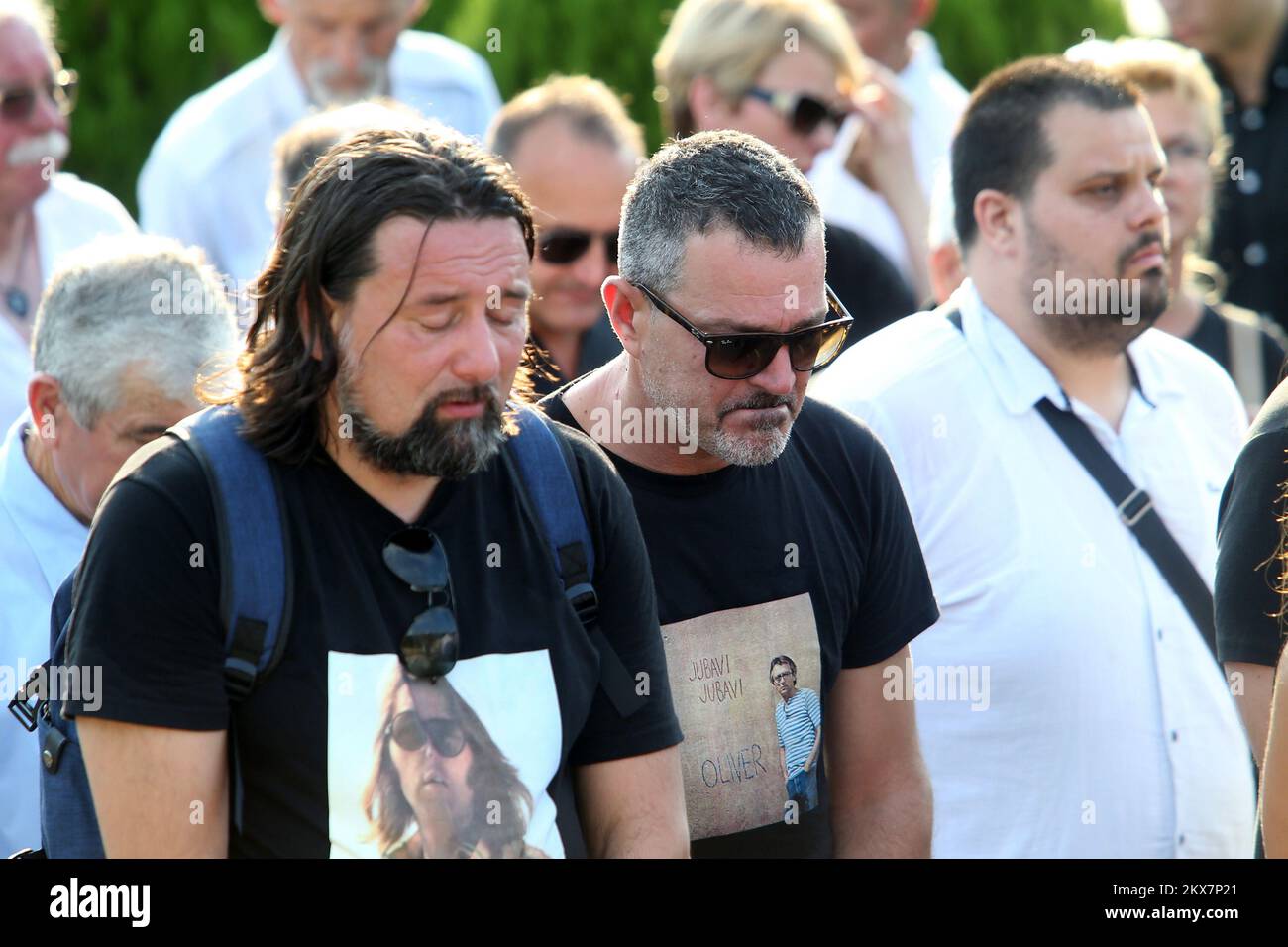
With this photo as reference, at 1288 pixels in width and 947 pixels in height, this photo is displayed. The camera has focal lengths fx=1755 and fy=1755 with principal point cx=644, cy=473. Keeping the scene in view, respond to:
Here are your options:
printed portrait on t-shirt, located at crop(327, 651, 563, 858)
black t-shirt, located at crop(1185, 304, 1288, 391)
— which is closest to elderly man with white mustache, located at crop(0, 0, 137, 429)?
printed portrait on t-shirt, located at crop(327, 651, 563, 858)

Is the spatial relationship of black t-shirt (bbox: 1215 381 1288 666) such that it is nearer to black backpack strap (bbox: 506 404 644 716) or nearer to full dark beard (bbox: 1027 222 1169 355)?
full dark beard (bbox: 1027 222 1169 355)

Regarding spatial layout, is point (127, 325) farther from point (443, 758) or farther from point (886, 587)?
point (886, 587)

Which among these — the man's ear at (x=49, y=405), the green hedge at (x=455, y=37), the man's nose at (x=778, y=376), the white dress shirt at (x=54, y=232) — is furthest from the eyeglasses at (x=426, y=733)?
the green hedge at (x=455, y=37)

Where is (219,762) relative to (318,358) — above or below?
below

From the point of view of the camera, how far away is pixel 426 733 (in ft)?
7.68

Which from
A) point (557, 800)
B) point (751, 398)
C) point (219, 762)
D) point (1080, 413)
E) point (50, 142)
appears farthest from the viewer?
point (50, 142)

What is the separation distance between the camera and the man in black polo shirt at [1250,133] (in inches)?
228

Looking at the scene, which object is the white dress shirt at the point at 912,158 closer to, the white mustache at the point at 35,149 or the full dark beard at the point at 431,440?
the white mustache at the point at 35,149

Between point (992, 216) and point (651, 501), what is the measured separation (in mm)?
1475

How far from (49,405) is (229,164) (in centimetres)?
220

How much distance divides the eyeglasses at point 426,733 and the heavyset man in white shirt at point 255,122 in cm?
A: 299

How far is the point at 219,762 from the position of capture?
2.27 metres

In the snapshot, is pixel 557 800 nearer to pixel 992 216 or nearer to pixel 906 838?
pixel 906 838
